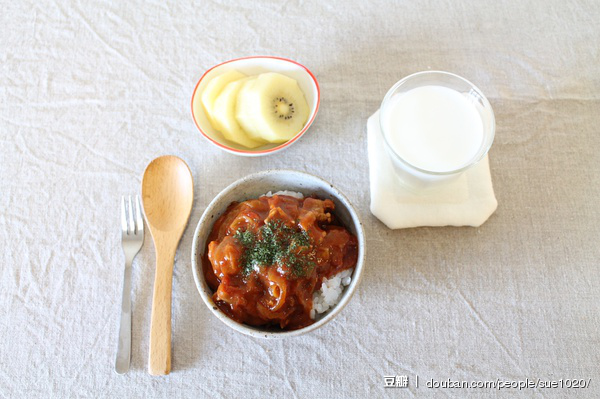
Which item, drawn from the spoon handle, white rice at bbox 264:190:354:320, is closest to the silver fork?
the spoon handle

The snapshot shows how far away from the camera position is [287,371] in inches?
60.7

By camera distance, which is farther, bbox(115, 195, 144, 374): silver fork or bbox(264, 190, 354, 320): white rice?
bbox(115, 195, 144, 374): silver fork

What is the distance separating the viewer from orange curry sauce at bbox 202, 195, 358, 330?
129cm

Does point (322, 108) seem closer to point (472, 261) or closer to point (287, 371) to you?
point (472, 261)

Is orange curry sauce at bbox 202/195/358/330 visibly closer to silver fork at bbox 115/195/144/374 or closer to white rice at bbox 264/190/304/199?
white rice at bbox 264/190/304/199

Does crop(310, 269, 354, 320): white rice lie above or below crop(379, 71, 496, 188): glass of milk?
below

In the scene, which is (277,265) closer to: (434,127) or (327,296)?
(327,296)

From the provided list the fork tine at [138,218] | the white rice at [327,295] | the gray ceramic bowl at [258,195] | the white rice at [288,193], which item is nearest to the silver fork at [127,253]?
the fork tine at [138,218]

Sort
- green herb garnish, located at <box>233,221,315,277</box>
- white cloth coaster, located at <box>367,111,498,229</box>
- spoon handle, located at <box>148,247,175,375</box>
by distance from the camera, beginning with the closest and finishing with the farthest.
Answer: green herb garnish, located at <box>233,221,315,277</box> → spoon handle, located at <box>148,247,175,375</box> → white cloth coaster, located at <box>367,111,498,229</box>

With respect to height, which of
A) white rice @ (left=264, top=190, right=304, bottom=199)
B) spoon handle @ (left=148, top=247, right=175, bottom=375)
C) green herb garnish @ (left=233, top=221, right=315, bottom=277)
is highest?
green herb garnish @ (left=233, top=221, right=315, bottom=277)

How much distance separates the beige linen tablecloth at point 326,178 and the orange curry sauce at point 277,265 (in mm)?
269

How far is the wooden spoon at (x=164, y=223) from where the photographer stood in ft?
4.93

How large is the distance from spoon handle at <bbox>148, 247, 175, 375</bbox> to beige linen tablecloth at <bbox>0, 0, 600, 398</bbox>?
0.07m

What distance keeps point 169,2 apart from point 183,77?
41 cm
